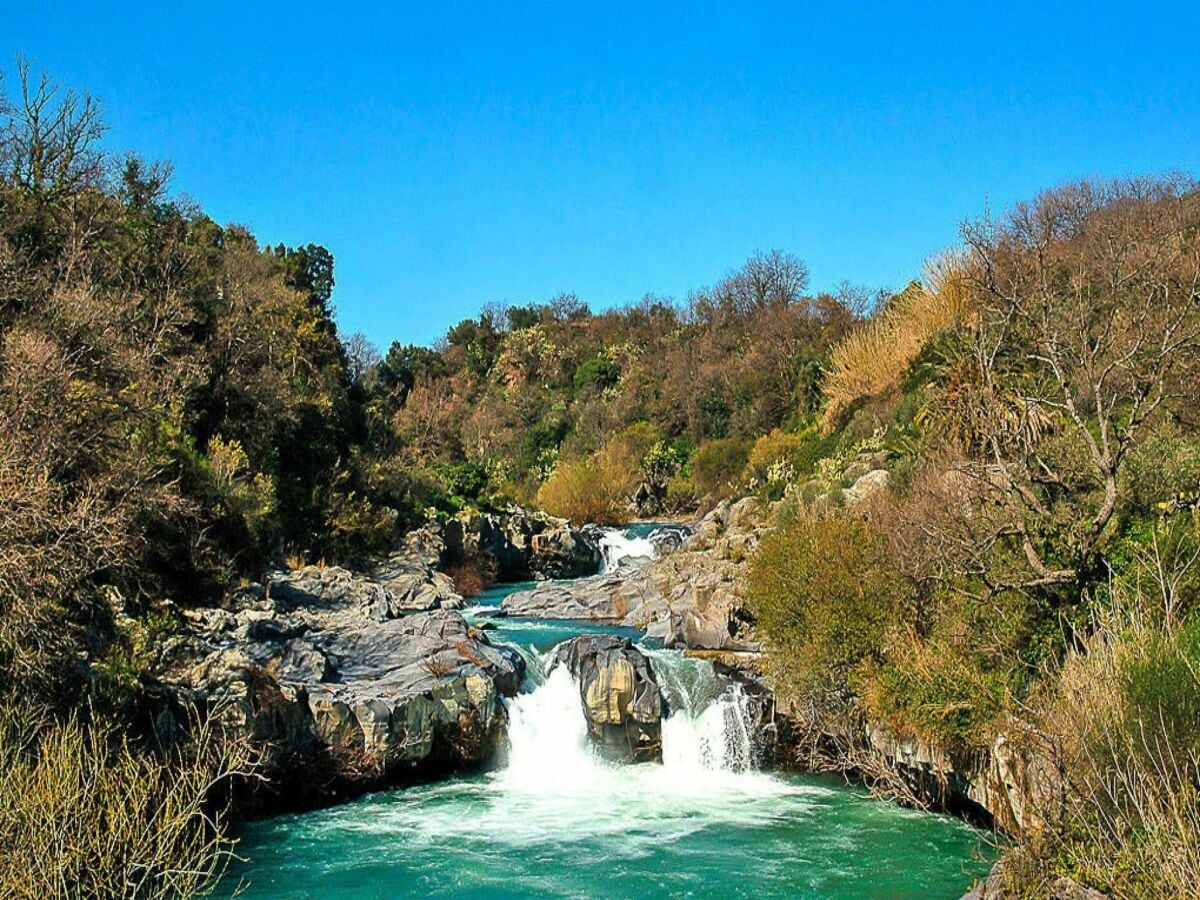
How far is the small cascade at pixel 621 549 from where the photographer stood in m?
35.6

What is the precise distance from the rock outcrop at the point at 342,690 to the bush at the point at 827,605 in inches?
192

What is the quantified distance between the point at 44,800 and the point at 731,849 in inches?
323

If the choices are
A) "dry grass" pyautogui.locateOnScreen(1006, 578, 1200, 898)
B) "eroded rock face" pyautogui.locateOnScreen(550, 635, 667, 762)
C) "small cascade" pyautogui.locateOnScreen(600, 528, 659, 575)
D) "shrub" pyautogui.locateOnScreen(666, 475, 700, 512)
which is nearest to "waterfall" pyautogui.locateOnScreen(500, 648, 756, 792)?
"eroded rock face" pyautogui.locateOnScreen(550, 635, 667, 762)

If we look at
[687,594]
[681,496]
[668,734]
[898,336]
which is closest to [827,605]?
[668,734]

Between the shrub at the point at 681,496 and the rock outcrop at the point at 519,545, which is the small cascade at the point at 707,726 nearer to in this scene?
the rock outcrop at the point at 519,545

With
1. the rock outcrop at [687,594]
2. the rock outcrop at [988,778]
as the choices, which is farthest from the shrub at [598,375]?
the rock outcrop at [988,778]

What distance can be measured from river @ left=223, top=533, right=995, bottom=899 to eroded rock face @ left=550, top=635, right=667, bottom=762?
21 cm

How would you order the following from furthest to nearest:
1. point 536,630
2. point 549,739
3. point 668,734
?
point 536,630
point 549,739
point 668,734

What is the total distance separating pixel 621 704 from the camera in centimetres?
1736

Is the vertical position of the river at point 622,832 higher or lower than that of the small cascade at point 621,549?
lower

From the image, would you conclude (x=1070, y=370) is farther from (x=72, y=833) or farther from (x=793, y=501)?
(x=72, y=833)

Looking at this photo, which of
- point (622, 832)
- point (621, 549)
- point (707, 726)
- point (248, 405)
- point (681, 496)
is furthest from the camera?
point (681, 496)

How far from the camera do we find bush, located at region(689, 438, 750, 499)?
46750mm

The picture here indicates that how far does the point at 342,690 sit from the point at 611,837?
5122 mm
